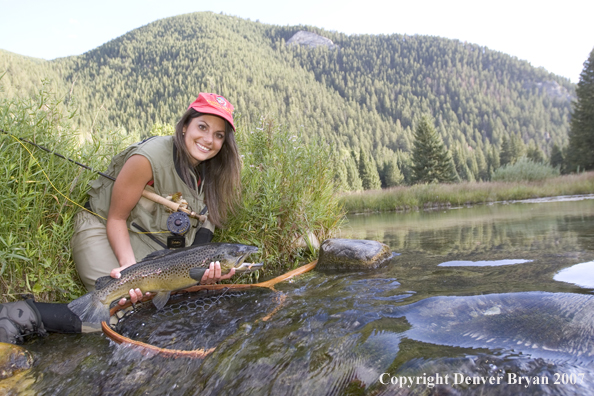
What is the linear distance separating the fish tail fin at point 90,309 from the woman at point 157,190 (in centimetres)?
15

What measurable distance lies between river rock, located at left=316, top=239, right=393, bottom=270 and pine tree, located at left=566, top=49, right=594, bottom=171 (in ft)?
154

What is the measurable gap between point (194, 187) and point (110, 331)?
1.80 meters

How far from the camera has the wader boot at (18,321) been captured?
2.77 metres

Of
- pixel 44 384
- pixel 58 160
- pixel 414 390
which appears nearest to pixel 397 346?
pixel 414 390

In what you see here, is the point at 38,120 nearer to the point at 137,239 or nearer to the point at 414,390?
the point at 137,239

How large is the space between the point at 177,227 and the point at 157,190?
18.7 inches

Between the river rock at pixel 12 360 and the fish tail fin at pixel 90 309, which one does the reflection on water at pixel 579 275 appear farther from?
the river rock at pixel 12 360

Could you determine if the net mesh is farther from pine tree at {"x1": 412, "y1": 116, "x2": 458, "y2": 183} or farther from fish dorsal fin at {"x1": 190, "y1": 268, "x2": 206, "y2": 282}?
pine tree at {"x1": 412, "y1": 116, "x2": 458, "y2": 183}

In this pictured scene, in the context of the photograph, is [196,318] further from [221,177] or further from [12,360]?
[221,177]

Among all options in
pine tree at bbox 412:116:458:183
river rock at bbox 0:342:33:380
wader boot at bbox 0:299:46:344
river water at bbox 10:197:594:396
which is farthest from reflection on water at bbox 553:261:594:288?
pine tree at bbox 412:116:458:183

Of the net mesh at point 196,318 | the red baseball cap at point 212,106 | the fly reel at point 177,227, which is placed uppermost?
the red baseball cap at point 212,106

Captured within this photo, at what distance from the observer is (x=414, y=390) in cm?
192

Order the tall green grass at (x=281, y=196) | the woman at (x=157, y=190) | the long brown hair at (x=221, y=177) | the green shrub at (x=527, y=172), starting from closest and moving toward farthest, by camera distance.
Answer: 1. the woman at (x=157, y=190)
2. the long brown hair at (x=221, y=177)
3. the tall green grass at (x=281, y=196)
4. the green shrub at (x=527, y=172)

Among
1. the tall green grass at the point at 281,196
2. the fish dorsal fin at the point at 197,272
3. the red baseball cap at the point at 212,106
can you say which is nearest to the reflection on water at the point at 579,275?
the tall green grass at the point at 281,196
